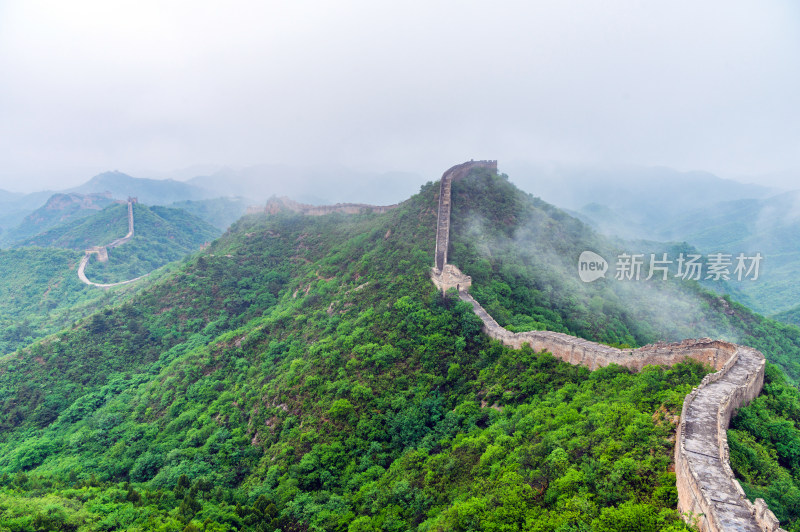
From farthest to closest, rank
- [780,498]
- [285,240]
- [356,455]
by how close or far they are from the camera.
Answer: [285,240] < [356,455] < [780,498]

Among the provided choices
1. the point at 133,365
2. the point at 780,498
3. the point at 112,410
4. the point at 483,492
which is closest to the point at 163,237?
the point at 133,365

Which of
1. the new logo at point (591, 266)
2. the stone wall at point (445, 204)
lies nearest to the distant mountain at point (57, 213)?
the stone wall at point (445, 204)

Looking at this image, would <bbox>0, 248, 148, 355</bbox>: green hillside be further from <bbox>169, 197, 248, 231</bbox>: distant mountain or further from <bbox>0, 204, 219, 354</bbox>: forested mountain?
<bbox>169, 197, 248, 231</bbox>: distant mountain

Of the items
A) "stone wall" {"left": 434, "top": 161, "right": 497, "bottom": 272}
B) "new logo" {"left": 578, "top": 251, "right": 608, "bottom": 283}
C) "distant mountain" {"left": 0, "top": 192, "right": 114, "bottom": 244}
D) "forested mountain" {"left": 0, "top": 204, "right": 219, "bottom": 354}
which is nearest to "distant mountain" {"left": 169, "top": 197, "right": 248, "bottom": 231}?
"distant mountain" {"left": 0, "top": 192, "right": 114, "bottom": 244}

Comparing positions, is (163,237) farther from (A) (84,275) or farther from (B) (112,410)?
(B) (112,410)

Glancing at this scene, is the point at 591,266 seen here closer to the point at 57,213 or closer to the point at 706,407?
the point at 706,407
